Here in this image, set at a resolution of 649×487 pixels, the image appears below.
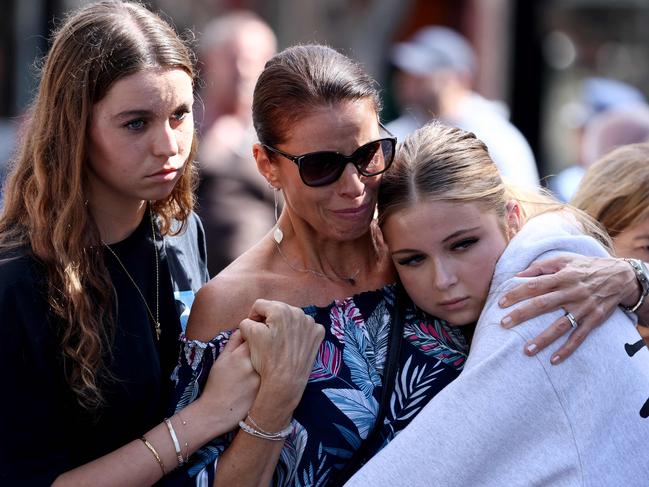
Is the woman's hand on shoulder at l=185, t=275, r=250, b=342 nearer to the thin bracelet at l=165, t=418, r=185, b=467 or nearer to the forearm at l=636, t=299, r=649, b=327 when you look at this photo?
the thin bracelet at l=165, t=418, r=185, b=467

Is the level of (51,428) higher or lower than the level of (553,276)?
lower

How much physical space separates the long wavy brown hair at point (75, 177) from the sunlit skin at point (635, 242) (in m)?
1.35

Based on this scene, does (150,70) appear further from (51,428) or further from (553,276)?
(553,276)

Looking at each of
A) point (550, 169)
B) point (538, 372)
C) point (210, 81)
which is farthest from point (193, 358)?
point (550, 169)

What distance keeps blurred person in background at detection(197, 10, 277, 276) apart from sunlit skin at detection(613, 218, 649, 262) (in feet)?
6.50

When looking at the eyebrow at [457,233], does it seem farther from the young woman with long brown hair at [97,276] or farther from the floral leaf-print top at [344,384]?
the young woman with long brown hair at [97,276]

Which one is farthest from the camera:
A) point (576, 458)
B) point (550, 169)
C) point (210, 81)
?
point (550, 169)

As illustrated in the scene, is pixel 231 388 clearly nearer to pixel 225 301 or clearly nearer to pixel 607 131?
pixel 225 301

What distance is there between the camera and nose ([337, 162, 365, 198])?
2.64 m

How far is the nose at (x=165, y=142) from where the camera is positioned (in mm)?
2572

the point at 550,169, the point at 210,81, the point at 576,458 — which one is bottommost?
the point at 550,169

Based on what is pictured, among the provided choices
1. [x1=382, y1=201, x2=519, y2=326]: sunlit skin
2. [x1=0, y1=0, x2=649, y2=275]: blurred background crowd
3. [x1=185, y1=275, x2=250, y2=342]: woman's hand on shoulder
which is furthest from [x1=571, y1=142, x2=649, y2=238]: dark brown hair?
[x1=0, y1=0, x2=649, y2=275]: blurred background crowd

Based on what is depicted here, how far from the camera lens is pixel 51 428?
244 cm

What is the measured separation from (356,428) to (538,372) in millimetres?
466
